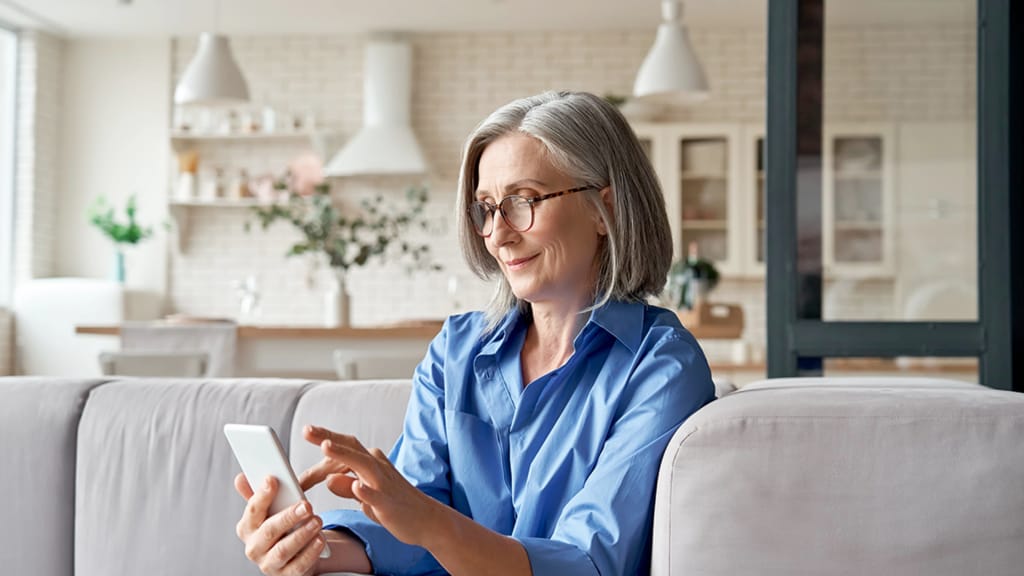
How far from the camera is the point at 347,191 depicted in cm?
848

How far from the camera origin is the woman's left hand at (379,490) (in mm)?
1261

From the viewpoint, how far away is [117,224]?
27.1 ft

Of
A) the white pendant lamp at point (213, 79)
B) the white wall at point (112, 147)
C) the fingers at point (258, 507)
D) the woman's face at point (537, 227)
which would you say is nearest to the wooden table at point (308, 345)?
the white pendant lamp at point (213, 79)

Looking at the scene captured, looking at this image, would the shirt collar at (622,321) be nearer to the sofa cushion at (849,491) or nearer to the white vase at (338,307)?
the sofa cushion at (849,491)

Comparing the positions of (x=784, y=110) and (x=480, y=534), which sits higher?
(x=784, y=110)

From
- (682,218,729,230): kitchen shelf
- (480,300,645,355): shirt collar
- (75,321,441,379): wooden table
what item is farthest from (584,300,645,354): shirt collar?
(682,218,729,230): kitchen shelf

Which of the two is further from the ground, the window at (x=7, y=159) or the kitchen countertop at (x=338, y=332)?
the window at (x=7, y=159)

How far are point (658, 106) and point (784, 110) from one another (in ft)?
18.0

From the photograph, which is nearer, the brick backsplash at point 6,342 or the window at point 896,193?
the window at point 896,193

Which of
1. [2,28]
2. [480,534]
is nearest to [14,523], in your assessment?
[480,534]

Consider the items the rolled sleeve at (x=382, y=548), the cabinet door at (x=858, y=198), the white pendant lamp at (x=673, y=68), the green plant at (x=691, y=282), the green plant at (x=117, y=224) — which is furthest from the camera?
the green plant at (x=117, y=224)

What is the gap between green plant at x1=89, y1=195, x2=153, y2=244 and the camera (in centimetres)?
816

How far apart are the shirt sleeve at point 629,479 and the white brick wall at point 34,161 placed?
7549mm

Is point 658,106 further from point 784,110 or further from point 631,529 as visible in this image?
point 631,529
